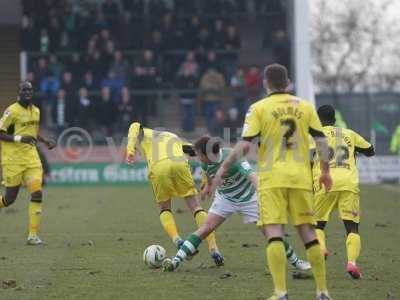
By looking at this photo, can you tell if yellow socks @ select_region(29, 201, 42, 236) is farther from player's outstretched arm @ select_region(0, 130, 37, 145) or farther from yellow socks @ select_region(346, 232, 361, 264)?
yellow socks @ select_region(346, 232, 361, 264)

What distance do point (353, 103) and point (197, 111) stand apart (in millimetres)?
6256

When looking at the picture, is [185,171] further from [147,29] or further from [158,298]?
[147,29]

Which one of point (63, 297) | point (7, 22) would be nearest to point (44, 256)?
point (63, 297)

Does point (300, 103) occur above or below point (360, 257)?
above

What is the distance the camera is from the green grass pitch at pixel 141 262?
9.98m

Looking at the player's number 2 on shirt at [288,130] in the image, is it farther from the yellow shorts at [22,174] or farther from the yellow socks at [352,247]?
the yellow shorts at [22,174]

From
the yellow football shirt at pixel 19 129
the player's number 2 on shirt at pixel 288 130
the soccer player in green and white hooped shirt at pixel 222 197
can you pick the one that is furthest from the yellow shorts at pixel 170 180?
the player's number 2 on shirt at pixel 288 130

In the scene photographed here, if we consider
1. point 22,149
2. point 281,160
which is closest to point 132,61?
point 22,149

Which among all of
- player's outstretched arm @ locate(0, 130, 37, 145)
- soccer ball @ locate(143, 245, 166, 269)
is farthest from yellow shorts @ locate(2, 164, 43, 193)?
soccer ball @ locate(143, 245, 166, 269)

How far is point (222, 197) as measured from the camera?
1170 centimetres

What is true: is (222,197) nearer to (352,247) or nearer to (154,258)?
(154,258)

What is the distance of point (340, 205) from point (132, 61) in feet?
73.4

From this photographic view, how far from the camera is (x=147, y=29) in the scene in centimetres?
3347

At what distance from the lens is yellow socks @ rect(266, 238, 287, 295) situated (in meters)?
8.87
